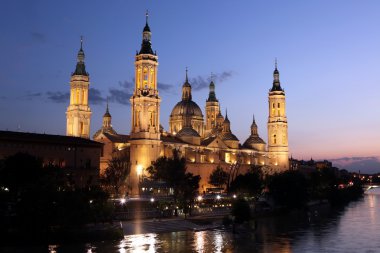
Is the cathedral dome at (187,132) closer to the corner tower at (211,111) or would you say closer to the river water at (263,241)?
the corner tower at (211,111)

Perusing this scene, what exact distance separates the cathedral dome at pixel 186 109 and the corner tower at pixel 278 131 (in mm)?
22555

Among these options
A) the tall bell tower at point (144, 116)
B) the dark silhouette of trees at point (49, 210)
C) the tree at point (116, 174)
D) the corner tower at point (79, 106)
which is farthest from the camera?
the corner tower at point (79, 106)

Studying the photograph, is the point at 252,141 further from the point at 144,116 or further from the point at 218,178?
the point at 144,116

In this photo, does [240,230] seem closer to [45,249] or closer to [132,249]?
[132,249]

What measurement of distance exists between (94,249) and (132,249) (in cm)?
338

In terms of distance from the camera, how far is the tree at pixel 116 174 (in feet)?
285

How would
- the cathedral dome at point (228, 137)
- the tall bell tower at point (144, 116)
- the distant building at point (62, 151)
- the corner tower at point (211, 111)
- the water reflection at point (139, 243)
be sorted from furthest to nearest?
1. the corner tower at point (211, 111)
2. the cathedral dome at point (228, 137)
3. the tall bell tower at point (144, 116)
4. the distant building at point (62, 151)
5. the water reflection at point (139, 243)

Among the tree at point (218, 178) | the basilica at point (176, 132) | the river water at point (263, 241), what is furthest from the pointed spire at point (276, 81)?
the river water at point (263, 241)

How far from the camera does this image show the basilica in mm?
101375

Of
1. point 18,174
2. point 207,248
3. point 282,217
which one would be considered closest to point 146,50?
point 282,217

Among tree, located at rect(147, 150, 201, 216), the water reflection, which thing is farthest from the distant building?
the water reflection

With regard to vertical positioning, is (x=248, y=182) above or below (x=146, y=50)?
below

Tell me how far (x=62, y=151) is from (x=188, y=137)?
4148 cm

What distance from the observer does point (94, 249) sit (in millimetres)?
46938
